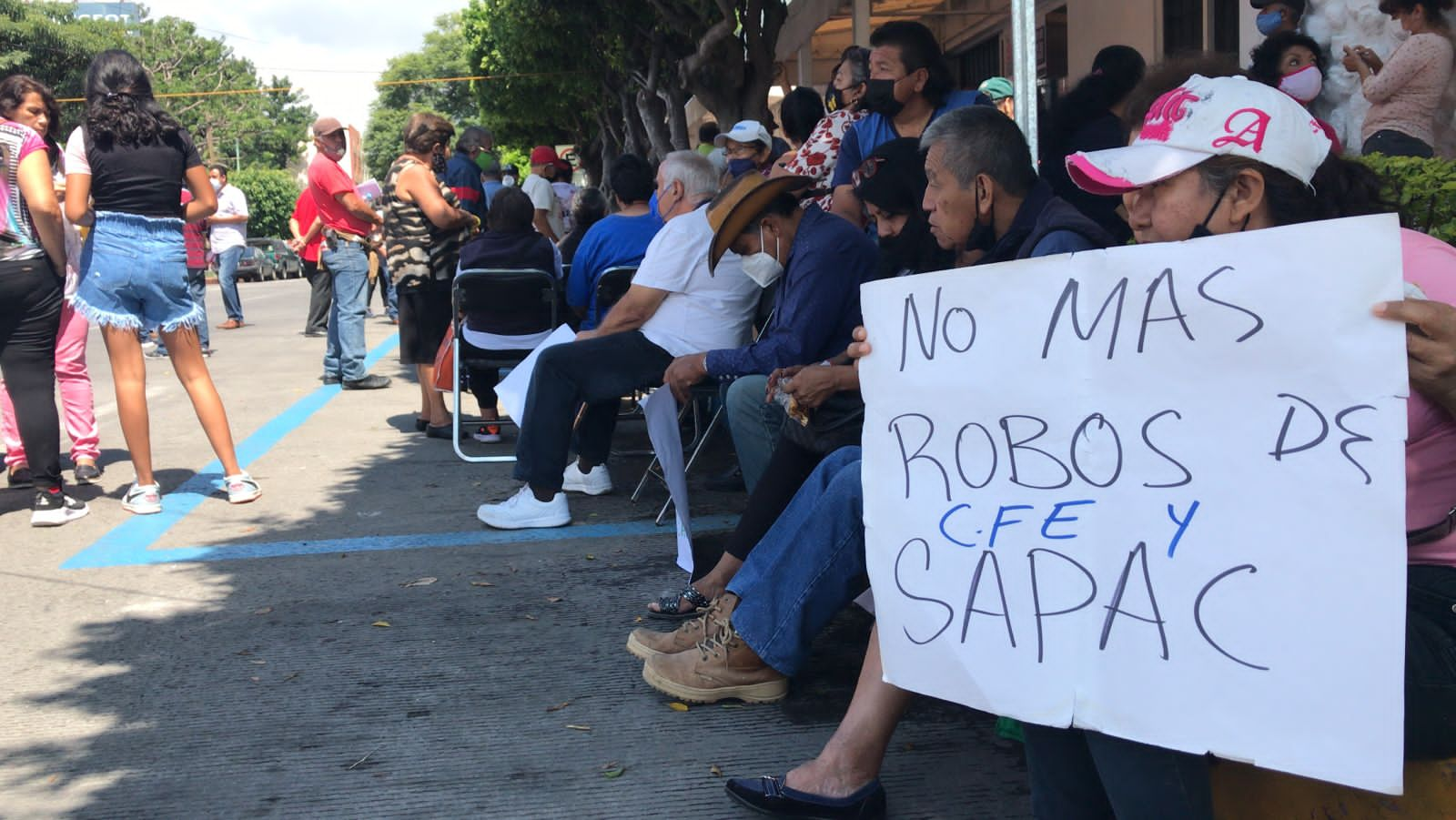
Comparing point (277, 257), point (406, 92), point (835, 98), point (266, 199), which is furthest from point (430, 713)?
point (406, 92)

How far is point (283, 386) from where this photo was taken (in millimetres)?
9805

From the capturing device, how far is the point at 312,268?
1238 centimetres

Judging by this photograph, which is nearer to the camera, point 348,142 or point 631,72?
point 348,142

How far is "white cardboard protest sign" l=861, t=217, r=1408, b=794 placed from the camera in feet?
5.95

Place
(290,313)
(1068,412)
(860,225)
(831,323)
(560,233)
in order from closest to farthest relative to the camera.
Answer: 1. (1068,412)
2. (831,323)
3. (860,225)
4. (560,233)
5. (290,313)

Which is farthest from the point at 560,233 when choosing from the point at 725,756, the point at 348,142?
the point at 725,756

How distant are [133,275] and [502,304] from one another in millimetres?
1775

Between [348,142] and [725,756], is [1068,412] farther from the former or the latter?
[348,142]

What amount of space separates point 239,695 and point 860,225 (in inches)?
111

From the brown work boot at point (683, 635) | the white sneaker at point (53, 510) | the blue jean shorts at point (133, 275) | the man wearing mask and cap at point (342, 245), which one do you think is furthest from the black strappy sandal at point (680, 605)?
the man wearing mask and cap at point (342, 245)

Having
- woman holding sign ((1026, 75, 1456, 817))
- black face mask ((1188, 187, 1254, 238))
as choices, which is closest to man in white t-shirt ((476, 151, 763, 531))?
woman holding sign ((1026, 75, 1456, 817))

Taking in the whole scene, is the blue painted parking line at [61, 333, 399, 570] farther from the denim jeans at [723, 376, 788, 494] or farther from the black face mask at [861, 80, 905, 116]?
the black face mask at [861, 80, 905, 116]

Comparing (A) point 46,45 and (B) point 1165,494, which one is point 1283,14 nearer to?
(B) point 1165,494

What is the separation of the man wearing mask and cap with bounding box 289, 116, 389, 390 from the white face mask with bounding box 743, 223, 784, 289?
4.91m
